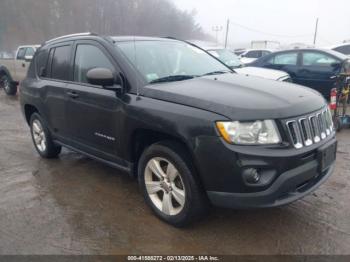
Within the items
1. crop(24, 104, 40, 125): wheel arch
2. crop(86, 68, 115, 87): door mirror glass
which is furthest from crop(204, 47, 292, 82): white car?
crop(86, 68, 115, 87): door mirror glass

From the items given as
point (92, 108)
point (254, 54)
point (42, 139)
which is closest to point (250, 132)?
point (92, 108)

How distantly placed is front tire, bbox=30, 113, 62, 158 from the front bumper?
10.2 ft

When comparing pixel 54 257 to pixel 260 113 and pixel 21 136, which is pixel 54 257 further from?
pixel 21 136

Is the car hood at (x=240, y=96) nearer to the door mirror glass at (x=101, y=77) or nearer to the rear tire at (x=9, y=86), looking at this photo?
the door mirror glass at (x=101, y=77)

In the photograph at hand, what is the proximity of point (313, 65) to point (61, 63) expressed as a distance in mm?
6756

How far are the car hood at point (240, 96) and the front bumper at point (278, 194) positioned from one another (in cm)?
47

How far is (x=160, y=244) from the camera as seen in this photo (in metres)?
3.06

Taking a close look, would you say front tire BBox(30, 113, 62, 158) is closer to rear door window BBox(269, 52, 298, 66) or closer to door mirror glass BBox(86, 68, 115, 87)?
door mirror glass BBox(86, 68, 115, 87)

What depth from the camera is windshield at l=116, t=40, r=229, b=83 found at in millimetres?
3643

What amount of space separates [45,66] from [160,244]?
3.23m

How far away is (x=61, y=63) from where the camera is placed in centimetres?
463

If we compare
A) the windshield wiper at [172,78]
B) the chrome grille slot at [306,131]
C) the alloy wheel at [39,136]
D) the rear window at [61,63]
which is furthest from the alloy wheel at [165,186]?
the alloy wheel at [39,136]

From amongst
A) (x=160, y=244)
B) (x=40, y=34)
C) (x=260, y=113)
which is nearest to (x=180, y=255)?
(x=160, y=244)

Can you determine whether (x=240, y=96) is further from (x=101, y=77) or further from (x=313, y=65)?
(x=313, y=65)
